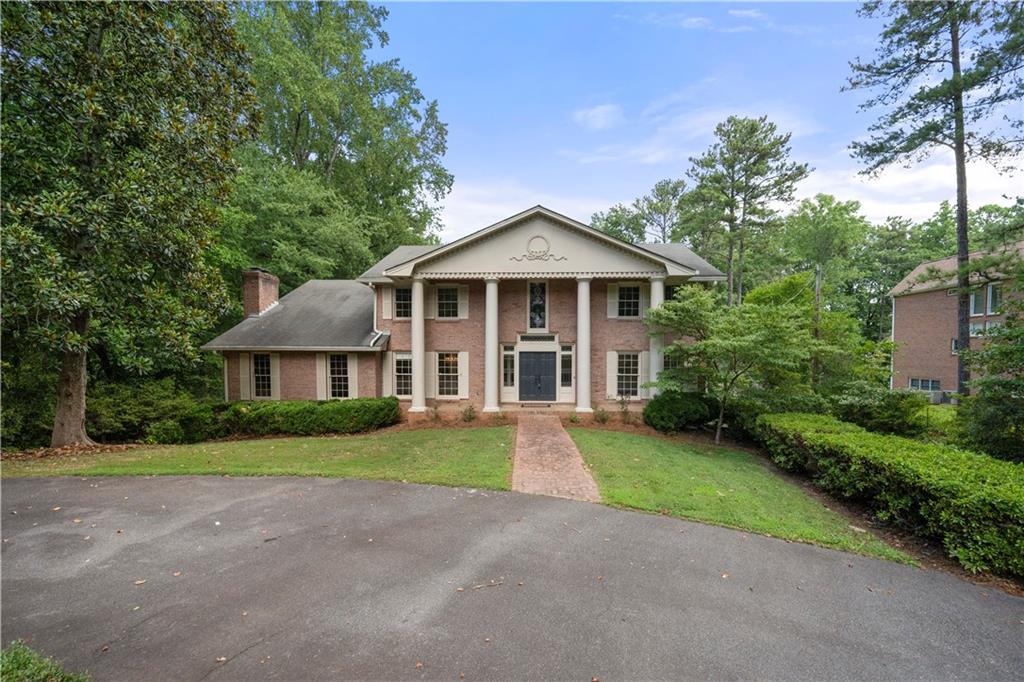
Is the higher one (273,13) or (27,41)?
(273,13)

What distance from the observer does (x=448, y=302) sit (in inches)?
666

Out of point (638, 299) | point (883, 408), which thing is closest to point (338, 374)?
point (638, 299)

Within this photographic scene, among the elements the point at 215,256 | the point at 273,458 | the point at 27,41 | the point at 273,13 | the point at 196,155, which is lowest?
the point at 273,458

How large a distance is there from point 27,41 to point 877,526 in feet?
59.0

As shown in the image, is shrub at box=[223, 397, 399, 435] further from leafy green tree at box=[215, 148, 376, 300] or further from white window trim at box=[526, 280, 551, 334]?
leafy green tree at box=[215, 148, 376, 300]

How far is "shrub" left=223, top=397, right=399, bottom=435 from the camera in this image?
13.8 meters

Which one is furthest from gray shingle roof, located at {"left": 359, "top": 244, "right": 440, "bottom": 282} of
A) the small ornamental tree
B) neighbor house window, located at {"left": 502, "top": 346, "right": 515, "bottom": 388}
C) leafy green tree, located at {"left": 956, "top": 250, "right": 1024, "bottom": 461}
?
leafy green tree, located at {"left": 956, "top": 250, "right": 1024, "bottom": 461}

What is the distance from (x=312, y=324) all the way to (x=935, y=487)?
59.4ft

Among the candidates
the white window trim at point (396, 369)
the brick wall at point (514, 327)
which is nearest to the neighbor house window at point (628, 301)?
the brick wall at point (514, 327)

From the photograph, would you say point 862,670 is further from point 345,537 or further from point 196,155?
point 196,155

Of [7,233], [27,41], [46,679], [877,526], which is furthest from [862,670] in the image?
[27,41]

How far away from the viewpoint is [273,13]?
75.0 feet

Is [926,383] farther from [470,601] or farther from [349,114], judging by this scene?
[349,114]

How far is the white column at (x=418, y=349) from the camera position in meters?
15.6
